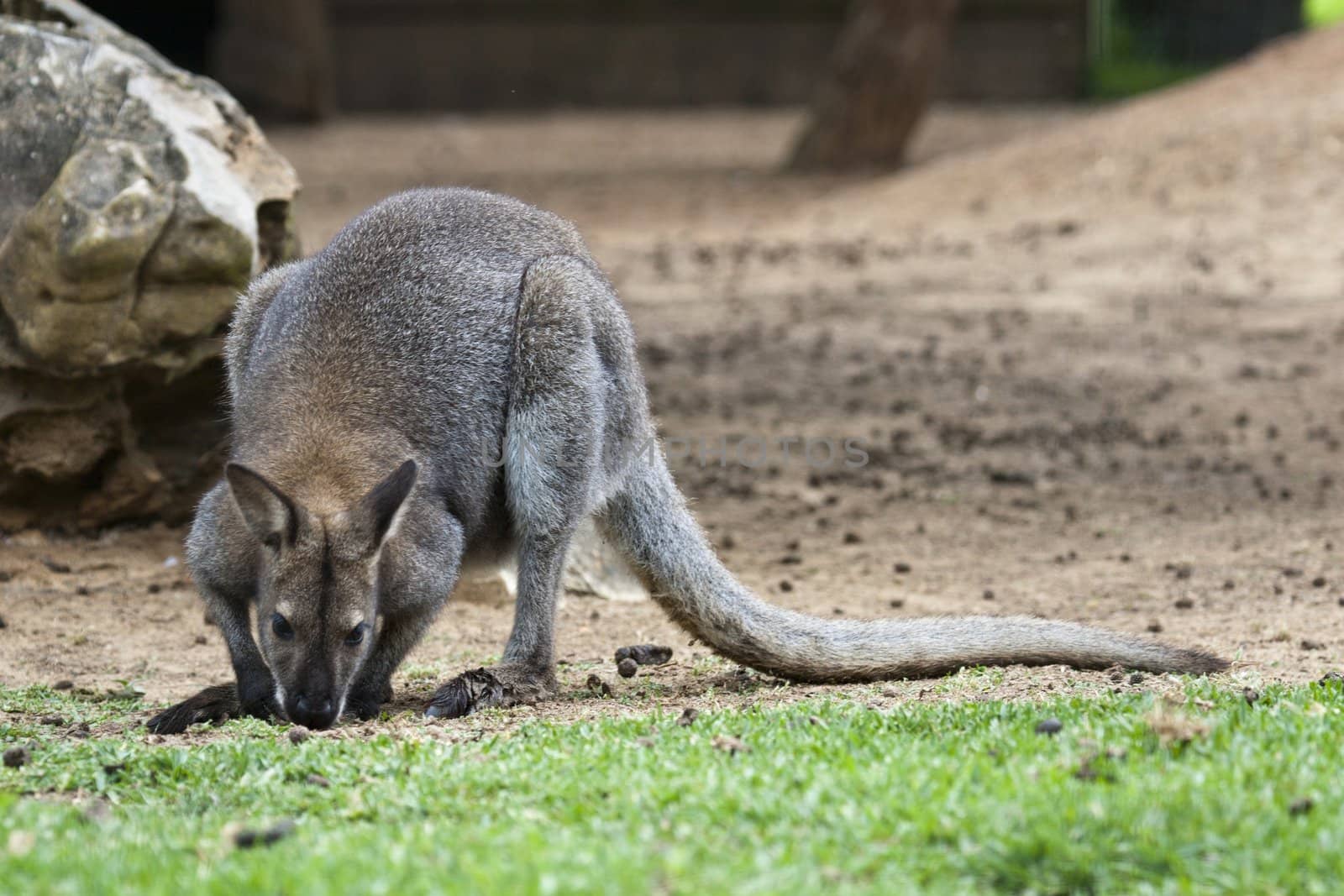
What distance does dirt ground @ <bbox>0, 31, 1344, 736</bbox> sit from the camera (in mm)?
5805

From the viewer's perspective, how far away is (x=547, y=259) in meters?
5.29

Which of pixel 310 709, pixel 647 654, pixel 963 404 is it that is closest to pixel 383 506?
pixel 310 709

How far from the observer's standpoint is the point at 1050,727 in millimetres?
3973

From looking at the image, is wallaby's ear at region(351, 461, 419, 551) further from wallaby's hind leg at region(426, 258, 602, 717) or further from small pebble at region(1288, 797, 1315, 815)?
small pebble at region(1288, 797, 1315, 815)

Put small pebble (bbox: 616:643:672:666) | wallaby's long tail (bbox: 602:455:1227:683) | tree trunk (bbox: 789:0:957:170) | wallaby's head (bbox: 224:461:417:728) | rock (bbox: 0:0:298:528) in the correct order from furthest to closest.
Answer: tree trunk (bbox: 789:0:957:170), rock (bbox: 0:0:298:528), small pebble (bbox: 616:643:672:666), wallaby's long tail (bbox: 602:455:1227:683), wallaby's head (bbox: 224:461:417:728)

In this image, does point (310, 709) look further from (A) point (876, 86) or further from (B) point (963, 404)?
(A) point (876, 86)

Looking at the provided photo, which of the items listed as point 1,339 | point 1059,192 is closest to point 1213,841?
point 1,339

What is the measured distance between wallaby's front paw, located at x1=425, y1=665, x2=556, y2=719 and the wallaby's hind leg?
2 cm

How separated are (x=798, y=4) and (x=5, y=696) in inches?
694

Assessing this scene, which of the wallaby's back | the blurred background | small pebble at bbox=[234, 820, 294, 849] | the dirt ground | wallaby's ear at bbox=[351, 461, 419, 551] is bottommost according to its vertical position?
the dirt ground

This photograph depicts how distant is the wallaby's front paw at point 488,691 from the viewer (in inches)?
185

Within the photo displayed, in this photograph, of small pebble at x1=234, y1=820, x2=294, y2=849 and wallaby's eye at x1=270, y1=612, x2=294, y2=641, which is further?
wallaby's eye at x1=270, y1=612, x2=294, y2=641

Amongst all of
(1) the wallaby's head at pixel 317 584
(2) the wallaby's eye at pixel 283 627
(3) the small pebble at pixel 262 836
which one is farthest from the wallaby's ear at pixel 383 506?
(3) the small pebble at pixel 262 836

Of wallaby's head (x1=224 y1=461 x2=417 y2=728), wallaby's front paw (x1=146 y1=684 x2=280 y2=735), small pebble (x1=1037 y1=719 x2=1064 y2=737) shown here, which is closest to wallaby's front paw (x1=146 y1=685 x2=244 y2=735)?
wallaby's front paw (x1=146 y1=684 x2=280 y2=735)
